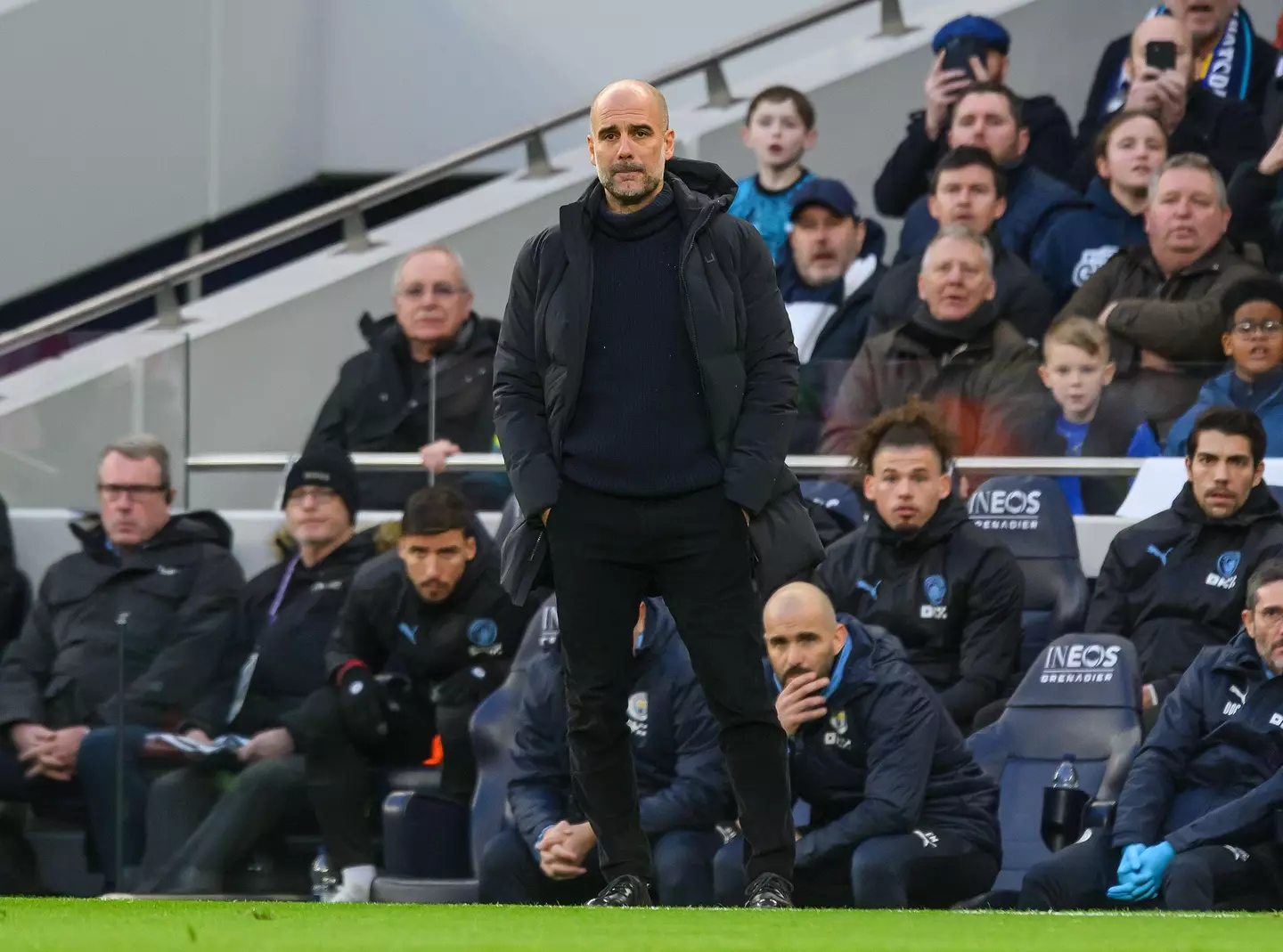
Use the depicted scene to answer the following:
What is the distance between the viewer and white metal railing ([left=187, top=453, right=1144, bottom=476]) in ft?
25.6

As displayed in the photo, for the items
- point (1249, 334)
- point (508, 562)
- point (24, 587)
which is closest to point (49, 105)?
point (24, 587)

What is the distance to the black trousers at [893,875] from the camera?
260 inches

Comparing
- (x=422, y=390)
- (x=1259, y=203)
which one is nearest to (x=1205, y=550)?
(x=1259, y=203)

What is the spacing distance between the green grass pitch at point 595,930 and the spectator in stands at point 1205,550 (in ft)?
8.01

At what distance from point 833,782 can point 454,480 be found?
2.07 metres

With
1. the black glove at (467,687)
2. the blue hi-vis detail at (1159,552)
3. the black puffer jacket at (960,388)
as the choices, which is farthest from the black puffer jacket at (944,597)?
the black glove at (467,687)

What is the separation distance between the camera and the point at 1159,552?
24.4ft

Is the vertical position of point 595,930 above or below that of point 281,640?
below

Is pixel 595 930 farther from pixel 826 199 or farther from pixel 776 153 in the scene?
pixel 776 153

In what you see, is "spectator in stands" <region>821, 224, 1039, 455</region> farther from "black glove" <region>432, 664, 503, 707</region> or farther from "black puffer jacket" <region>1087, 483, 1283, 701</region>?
"black glove" <region>432, 664, 503, 707</region>

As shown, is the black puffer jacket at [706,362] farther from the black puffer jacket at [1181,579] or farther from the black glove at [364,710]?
the black puffer jacket at [1181,579]

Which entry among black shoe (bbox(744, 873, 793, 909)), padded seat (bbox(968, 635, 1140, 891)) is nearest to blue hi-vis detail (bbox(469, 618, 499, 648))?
padded seat (bbox(968, 635, 1140, 891))

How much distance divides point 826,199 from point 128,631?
3.45 meters

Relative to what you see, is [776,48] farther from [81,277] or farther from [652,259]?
[652,259]
